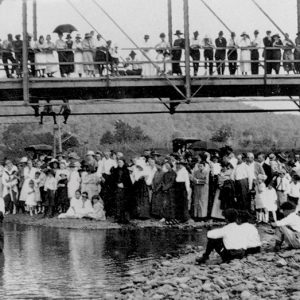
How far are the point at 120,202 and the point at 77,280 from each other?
730cm

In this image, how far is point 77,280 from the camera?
34.2ft

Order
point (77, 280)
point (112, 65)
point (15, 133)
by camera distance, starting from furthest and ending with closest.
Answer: point (15, 133), point (112, 65), point (77, 280)

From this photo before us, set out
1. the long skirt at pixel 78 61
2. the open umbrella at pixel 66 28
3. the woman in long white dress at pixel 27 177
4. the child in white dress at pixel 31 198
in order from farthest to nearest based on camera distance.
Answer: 1. the woman in long white dress at pixel 27 177
2. the child in white dress at pixel 31 198
3. the open umbrella at pixel 66 28
4. the long skirt at pixel 78 61

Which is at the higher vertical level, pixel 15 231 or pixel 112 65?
pixel 112 65

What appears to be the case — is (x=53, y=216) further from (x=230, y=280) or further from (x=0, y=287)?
(x=230, y=280)

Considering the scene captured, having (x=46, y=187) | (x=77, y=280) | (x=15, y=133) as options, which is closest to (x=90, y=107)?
(x=15, y=133)

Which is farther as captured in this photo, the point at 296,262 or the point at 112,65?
the point at 112,65

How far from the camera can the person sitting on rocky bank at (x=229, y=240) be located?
10672 millimetres

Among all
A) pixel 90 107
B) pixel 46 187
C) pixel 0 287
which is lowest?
pixel 0 287

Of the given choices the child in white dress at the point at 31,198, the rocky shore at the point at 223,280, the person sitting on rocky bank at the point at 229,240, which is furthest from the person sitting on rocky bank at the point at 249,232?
the child in white dress at the point at 31,198

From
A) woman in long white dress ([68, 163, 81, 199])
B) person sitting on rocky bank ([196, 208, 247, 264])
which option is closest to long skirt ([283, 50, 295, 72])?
woman in long white dress ([68, 163, 81, 199])

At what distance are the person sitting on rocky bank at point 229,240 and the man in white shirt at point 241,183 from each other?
659 centimetres

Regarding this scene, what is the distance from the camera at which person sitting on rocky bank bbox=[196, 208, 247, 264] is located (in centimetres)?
1067

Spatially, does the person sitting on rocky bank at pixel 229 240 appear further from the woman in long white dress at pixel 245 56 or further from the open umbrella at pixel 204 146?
the open umbrella at pixel 204 146
